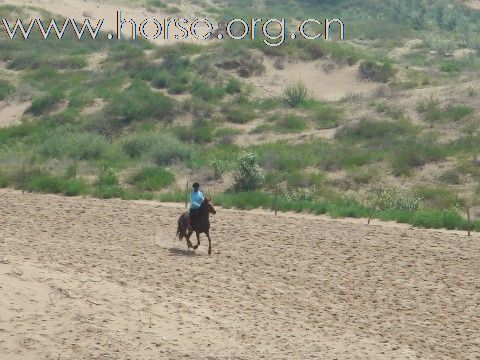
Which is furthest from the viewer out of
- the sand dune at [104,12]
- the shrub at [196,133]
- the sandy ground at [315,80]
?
the sand dune at [104,12]

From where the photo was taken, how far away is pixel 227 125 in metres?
40.6

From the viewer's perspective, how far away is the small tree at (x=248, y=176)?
97.7 feet

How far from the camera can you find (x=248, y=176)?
29781 millimetres

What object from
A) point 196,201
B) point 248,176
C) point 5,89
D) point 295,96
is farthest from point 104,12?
point 196,201

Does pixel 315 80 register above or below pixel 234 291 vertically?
above

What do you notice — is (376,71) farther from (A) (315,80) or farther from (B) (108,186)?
(B) (108,186)

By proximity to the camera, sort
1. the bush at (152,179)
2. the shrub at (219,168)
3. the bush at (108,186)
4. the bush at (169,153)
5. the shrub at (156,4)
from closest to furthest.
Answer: the bush at (108,186)
the bush at (152,179)
the shrub at (219,168)
the bush at (169,153)
the shrub at (156,4)

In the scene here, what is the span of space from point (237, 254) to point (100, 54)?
3673cm

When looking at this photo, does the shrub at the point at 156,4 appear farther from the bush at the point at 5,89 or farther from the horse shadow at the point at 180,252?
the horse shadow at the point at 180,252

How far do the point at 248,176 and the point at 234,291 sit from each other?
554 inches

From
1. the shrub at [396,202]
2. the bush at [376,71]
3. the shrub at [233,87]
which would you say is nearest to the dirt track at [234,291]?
the shrub at [396,202]

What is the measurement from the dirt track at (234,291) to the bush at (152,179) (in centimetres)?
645

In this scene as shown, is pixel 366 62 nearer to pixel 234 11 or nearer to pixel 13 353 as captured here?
pixel 234 11

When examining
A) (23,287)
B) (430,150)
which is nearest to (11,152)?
(430,150)
